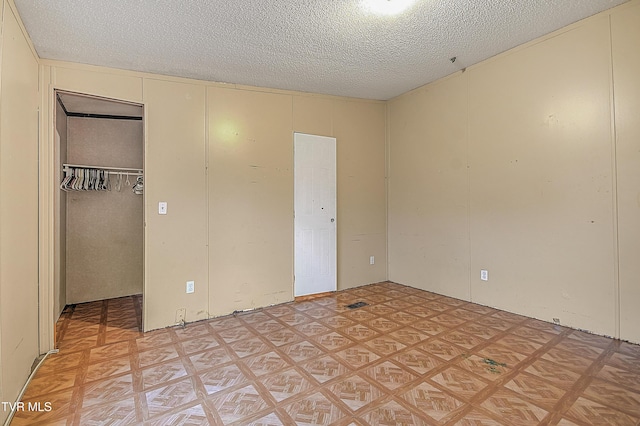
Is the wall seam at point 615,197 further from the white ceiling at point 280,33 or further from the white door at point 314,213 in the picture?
the white door at point 314,213

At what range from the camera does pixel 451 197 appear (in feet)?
12.6

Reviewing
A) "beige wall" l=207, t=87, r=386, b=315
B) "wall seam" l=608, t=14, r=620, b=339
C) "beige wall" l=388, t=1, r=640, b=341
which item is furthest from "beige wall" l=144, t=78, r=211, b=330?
"wall seam" l=608, t=14, r=620, b=339

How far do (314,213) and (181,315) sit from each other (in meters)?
1.91

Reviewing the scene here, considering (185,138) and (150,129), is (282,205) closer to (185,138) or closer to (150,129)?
(185,138)

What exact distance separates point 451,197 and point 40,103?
165 inches

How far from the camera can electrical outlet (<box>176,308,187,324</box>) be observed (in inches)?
129

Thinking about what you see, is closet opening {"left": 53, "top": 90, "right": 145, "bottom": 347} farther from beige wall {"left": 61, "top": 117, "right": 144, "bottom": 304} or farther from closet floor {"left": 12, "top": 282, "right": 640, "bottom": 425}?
closet floor {"left": 12, "top": 282, "right": 640, "bottom": 425}

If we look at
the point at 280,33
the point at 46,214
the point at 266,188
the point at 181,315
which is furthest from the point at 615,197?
the point at 46,214

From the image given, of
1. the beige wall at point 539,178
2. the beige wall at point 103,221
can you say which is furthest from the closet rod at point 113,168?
the beige wall at point 539,178

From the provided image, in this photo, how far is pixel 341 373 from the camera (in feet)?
7.24

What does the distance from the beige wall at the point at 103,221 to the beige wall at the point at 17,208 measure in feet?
5.33

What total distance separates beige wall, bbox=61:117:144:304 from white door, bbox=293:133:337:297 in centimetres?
204

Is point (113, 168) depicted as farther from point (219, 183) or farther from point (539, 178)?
point (539, 178)

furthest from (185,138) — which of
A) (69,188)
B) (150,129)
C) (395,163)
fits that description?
(395,163)
